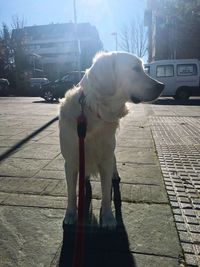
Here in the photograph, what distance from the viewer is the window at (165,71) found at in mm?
21375

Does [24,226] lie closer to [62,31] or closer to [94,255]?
[94,255]

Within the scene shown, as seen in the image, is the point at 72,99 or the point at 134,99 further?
the point at 134,99

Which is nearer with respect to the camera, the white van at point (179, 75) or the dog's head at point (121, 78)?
the dog's head at point (121, 78)

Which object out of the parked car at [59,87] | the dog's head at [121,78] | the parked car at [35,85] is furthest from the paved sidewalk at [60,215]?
the parked car at [35,85]

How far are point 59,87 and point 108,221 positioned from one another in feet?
64.9

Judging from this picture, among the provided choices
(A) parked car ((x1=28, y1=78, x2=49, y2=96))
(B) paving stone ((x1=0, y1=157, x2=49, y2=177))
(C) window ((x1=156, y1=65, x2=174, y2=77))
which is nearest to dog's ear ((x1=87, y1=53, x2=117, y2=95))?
(B) paving stone ((x1=0, y1=157, x2=49, y2=177))

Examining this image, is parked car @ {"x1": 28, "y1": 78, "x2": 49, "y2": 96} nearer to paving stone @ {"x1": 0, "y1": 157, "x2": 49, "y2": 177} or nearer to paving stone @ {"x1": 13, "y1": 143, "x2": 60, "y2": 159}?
paving stone @ {"x1": 13, "y1": 143, "x2": 60, "y2": 159}

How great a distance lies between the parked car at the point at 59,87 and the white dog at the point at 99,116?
1903 cm

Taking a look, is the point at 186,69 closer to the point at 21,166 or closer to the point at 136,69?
the point at 21,166

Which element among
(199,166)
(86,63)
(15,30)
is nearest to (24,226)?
(199,166)

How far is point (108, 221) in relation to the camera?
323cm

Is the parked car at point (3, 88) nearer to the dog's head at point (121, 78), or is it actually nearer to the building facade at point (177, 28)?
the building facade at point (177, 28)

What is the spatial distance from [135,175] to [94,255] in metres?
2.08

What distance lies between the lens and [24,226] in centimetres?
313
